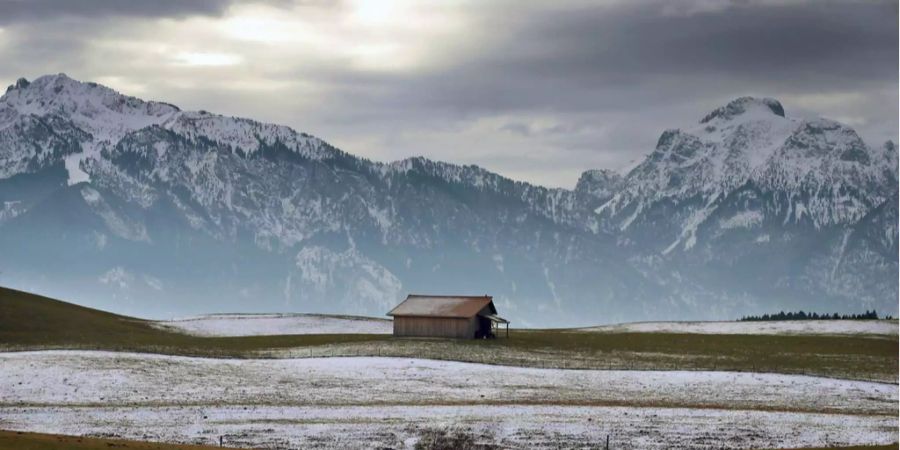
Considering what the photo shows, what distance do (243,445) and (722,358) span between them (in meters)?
62.2

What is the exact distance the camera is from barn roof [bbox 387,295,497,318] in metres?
141

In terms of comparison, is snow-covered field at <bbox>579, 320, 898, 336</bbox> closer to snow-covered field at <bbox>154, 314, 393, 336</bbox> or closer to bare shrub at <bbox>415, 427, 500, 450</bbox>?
snow-covered field at <bbox>154, 314, 393, 336</bbox>

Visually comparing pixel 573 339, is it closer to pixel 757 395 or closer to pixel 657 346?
pixel 657 346

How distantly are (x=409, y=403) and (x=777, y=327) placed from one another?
86405mm

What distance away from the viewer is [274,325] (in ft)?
525

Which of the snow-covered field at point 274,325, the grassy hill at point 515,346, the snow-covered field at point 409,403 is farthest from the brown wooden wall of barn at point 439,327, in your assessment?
the snow-covered field at point 409,403

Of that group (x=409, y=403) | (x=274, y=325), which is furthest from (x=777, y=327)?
(x=409, y=403)

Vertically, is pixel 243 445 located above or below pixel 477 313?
below

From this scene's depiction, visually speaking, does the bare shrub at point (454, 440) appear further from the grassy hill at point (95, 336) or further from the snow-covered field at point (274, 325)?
the snow-covered field at point (274, 325)

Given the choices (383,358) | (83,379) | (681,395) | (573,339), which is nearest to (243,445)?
(83,379)

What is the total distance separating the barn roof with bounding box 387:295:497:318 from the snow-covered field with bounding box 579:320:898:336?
24.7m

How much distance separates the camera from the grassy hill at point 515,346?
109 metres

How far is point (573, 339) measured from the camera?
143375mm

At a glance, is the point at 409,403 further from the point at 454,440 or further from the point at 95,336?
the point at 95,336
